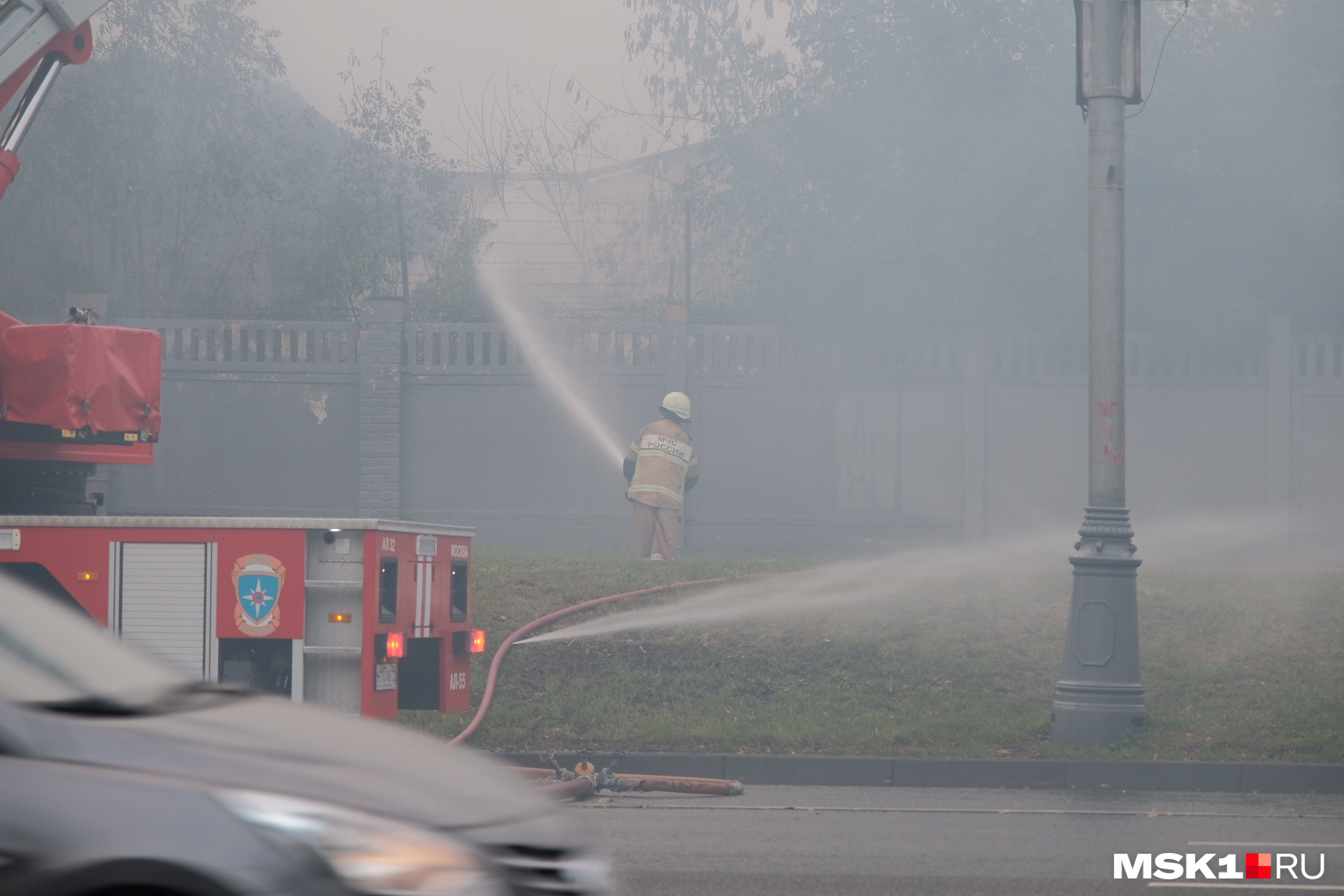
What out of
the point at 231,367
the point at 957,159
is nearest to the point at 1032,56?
the point at 957,159

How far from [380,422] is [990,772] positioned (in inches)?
545

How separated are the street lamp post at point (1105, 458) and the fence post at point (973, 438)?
458 inches

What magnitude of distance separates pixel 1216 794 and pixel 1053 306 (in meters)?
14.0

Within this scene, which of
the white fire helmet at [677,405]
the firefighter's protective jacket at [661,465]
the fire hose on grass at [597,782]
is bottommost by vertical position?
the fire hose on grass at [597,782]

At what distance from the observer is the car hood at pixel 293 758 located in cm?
286

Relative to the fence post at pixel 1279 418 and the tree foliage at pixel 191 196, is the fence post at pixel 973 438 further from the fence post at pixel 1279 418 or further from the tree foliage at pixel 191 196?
the tree foliage at pixel 191 196

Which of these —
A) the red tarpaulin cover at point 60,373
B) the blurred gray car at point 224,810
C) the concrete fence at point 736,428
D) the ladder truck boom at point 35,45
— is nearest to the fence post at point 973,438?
the concrete fence at point 736,428

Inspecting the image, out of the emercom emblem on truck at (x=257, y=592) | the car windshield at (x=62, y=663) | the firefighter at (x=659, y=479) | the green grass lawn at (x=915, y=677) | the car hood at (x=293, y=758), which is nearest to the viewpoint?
the car hood at (x=293, y=758)

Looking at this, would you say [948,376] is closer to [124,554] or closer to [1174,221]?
[1174,221]

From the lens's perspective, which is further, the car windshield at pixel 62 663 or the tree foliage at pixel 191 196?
the tree foliage at pixel 191 196

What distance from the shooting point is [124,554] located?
7.98m

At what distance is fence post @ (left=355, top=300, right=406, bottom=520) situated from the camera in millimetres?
21859

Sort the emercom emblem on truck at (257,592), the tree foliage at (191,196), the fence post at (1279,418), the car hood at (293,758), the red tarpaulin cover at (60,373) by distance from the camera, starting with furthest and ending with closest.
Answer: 1. the tree foliage at (191,196)
2. the fence post at (1279,418)
3. the red tarpaulin cover at (60,373)
4. the emercom emblem on truck at (257,592)
5. the car hood at (293,758)

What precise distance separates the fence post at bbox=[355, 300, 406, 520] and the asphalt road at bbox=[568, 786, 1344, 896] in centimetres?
1315
